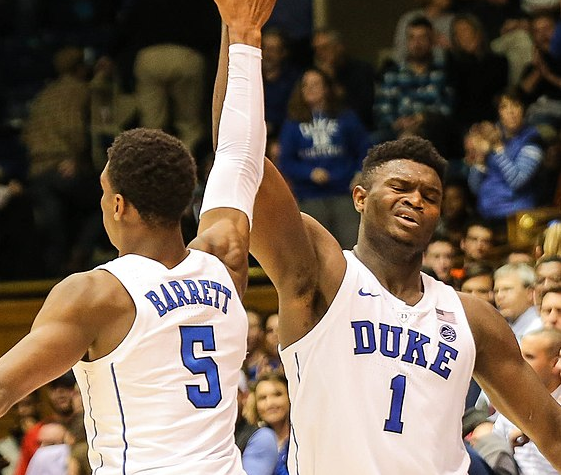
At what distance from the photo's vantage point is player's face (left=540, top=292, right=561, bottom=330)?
637 centimetres

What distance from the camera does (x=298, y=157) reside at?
10133 mm

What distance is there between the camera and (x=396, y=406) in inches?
159

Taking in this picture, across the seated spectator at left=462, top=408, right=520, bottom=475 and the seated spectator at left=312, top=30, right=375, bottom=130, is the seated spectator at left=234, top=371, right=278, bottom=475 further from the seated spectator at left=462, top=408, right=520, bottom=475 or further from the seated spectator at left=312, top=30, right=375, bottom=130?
the seated spectator at left=312, top=30, right=375, bottom=130

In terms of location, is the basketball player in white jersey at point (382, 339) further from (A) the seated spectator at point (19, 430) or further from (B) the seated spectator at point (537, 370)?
(A) the seated spectator at point (19, 430)

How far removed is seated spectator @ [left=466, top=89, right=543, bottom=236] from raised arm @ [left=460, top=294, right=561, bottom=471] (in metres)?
5.24

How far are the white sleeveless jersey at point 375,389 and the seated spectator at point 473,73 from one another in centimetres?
665

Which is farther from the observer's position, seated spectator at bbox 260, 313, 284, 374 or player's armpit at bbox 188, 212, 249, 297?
seated spectator at bbox 260, 313, 284, 374

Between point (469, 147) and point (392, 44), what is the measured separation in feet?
9.35

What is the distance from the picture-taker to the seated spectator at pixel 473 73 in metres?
10.7

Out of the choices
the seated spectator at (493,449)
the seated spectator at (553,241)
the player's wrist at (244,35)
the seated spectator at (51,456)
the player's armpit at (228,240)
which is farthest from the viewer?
the seated spectator at (553,241)

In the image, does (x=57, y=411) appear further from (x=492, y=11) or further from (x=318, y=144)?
(x=492, y=11)

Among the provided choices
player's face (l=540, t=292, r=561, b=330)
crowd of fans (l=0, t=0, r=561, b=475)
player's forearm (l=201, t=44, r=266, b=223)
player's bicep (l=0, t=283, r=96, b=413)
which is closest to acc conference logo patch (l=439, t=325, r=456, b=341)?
player's forearm (l=201, t=44, r=266, b=223)

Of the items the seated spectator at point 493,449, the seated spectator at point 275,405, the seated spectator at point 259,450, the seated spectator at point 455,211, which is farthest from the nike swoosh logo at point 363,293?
the seated spectator at point 455,211

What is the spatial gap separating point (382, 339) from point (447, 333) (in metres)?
0.22
